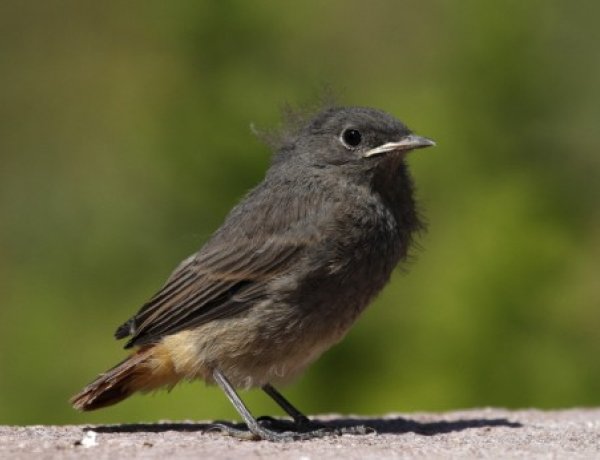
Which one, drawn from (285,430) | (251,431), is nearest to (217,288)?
(251,431)

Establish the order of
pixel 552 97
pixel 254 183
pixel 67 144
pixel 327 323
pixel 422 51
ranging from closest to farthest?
pixel 327 323, pixel 254 183, pixel 552 97, pixel 422 51, pixel 67 144

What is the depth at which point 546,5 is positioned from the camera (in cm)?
978

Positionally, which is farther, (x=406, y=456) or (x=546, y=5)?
(x=546, y=5)

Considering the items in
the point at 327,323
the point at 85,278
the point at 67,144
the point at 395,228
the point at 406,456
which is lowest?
the point at 406,456

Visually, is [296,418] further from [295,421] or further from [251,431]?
[251,431]

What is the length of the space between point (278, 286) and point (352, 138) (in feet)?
3.55

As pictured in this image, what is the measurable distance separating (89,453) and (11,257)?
4374 mm

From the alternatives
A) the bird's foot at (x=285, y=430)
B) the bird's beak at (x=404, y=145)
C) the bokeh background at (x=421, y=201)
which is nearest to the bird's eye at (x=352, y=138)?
the bird's beak at (x=404, y=145)

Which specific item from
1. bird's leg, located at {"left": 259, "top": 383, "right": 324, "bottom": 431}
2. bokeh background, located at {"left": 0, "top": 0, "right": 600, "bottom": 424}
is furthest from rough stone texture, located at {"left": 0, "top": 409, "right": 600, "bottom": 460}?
bokeh background, located at {"left": 0, "top": 0, "right": 600, "bottom": 424}

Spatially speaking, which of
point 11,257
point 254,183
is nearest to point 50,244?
point 11,257

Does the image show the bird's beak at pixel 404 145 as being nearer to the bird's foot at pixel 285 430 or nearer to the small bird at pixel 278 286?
the small bird at pixel 278 286

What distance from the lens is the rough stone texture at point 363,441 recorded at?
5730mm

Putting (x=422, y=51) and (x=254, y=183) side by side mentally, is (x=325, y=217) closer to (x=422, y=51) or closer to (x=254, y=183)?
(x=254, y=183)

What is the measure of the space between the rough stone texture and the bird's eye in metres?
1.56
